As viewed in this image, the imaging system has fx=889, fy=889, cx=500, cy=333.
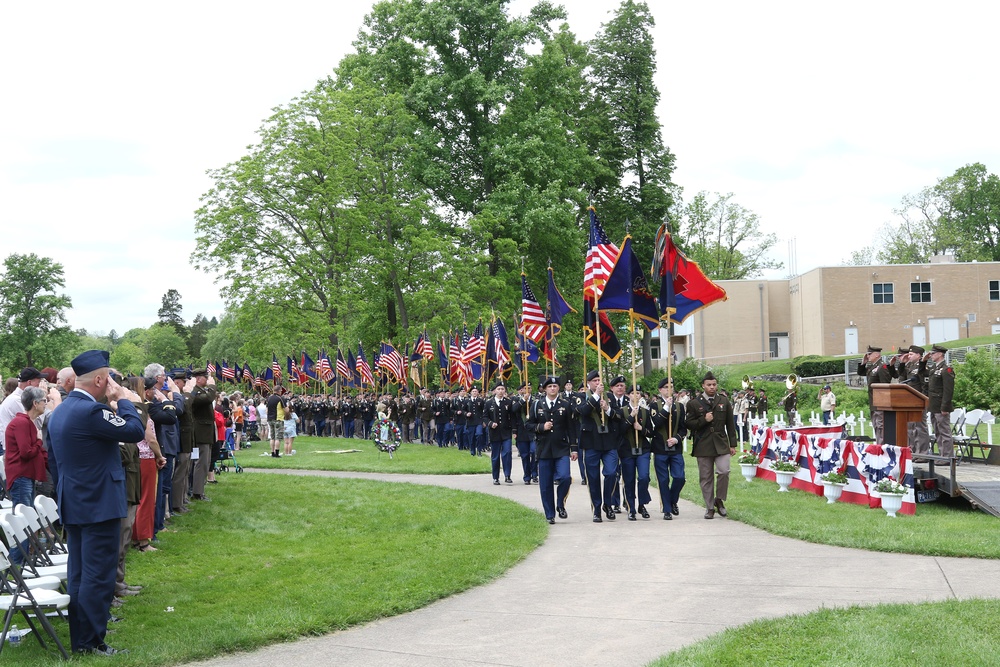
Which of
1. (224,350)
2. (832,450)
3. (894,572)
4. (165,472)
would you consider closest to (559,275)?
(832,450)

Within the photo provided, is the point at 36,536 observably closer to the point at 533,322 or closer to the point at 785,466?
the point at 785,466

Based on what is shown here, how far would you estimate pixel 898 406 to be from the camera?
628 inches

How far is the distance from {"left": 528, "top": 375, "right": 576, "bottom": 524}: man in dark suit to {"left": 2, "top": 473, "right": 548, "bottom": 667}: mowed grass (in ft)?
1.59

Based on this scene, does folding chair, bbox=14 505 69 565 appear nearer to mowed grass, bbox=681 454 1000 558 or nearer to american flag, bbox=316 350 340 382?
mowed grass, bbox=681 454 1000 558

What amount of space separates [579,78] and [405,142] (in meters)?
11.1

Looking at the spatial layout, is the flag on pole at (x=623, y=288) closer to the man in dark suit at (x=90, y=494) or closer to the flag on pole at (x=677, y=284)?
the flag on pole at (x=677, y=284)

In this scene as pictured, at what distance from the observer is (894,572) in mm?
9094

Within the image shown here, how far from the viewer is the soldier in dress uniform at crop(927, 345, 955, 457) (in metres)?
18.2

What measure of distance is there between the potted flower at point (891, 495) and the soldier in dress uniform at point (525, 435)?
7.68 metres

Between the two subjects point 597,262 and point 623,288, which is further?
point 597,262

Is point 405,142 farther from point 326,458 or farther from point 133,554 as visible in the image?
point 133,554

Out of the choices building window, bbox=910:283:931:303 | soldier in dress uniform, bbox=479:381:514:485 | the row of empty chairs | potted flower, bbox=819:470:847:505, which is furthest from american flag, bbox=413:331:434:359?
building window, bbox=910:283:931:303

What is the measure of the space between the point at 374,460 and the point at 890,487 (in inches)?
600

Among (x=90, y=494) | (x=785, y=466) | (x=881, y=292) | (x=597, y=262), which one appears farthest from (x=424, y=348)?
(x=881, y=292)
